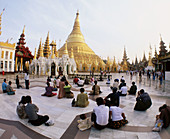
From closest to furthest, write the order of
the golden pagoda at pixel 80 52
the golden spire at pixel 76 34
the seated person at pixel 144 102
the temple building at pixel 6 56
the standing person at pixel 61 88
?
the seated person at pixel 144 102, the standing person at pixel 61 88, the temple building at pixel 6 56, the golden pagoda at pixel 80 52, the golden spire at pixel 76 34

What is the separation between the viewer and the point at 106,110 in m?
3.40

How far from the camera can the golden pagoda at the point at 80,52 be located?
1767 inches

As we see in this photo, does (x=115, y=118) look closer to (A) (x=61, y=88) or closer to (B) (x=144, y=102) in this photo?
(B) (x=144, y=102)

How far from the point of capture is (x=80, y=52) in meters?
49.6

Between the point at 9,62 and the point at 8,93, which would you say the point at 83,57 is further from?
the point at 8,93

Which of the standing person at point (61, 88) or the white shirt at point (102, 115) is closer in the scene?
the white shirt at point (102, 115)

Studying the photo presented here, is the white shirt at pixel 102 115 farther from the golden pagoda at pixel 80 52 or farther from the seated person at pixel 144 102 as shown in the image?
the golden pagoda at pixel 80 52

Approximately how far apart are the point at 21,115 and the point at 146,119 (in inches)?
184

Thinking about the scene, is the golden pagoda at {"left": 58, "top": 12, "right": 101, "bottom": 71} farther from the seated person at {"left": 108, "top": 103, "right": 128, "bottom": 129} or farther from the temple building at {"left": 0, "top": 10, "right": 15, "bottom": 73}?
the seated person at {"left": 108, "top": 103, "right": 128, "bottom": 129}

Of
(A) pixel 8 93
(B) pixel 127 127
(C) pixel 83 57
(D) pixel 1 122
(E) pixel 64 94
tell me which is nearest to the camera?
(B) pixel 127 127

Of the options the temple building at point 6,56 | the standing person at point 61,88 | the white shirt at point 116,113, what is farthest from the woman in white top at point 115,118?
the temple building at point 6,56

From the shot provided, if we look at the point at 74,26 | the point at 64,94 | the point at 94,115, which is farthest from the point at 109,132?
the point at 74,26

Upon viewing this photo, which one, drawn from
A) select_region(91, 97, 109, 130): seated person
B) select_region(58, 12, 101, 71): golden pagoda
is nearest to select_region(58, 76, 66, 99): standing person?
select_region(91, 97, 109, 130): seated person

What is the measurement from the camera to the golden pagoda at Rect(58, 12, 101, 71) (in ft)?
147
